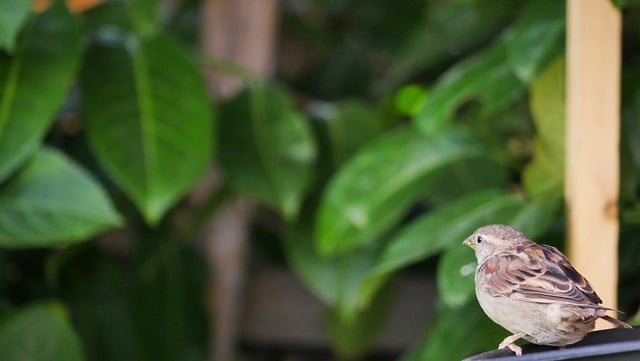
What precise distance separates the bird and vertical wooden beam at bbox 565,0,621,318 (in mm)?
435

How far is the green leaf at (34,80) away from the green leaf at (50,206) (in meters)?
0.05

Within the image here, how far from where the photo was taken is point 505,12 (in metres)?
2.18

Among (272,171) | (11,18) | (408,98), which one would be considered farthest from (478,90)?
(11,18)

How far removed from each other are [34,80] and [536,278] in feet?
3.59

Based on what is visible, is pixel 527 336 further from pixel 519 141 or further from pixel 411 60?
pixel 411 60

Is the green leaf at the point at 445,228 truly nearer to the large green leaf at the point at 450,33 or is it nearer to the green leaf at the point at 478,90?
the green leaf at the point at 478,90

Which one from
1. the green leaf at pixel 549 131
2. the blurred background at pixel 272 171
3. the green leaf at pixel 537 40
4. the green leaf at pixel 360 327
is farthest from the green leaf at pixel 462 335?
the green leaf at pixel 360 327

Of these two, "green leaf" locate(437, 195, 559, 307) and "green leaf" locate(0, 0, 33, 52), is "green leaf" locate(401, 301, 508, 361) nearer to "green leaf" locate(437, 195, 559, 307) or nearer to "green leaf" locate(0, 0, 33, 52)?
"green leaf" locate(437, 195, 559, 307)

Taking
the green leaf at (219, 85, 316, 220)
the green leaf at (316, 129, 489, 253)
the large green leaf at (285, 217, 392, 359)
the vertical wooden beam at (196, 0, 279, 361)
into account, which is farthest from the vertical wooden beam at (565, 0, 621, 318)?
the vertical wooden beam at (196, 0, 279, 361)

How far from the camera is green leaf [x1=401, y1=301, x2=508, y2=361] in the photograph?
5.59ft

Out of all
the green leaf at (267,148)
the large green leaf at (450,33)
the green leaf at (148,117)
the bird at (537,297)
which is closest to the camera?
the bird at (537,297)

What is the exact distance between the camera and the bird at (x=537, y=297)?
1040 millimetres

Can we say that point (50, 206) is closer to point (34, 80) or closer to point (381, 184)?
point (34, 80)

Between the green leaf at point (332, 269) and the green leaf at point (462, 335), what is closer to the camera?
the green leaf at point (462, 335)
